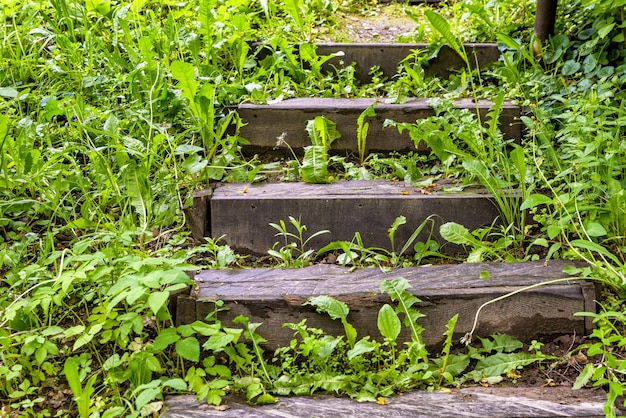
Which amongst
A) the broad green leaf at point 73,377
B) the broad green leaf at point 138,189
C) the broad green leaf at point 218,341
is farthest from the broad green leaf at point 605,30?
the broad green leaf at point 73,377

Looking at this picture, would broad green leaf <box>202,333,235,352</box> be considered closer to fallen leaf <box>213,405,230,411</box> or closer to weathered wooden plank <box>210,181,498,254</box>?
fallen leaf <box>213,405,230,411</box>

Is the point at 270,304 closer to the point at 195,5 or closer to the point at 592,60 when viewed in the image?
the point at 592,60

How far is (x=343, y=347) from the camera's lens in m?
1.95

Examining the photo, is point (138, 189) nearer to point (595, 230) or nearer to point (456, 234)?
point (456, 234)

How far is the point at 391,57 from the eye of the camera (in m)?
3.65

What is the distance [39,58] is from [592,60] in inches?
116

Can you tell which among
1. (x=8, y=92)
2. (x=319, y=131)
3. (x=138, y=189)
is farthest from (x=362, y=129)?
(x=8, y=92)

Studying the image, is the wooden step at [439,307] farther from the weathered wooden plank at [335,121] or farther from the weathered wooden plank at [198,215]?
the weathered wooden plank at [335,121]

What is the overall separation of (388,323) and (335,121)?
140 cm

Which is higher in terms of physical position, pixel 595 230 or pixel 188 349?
pixel 595 230

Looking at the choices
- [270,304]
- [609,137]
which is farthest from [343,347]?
[609,137]

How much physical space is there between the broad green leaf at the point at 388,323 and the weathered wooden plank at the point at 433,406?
0.18 metres

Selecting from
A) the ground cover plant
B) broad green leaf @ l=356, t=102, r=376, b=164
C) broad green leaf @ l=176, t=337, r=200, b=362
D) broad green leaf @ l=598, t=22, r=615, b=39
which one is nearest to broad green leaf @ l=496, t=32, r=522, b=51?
the ground cover plant

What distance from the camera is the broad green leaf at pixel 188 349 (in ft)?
5.61
